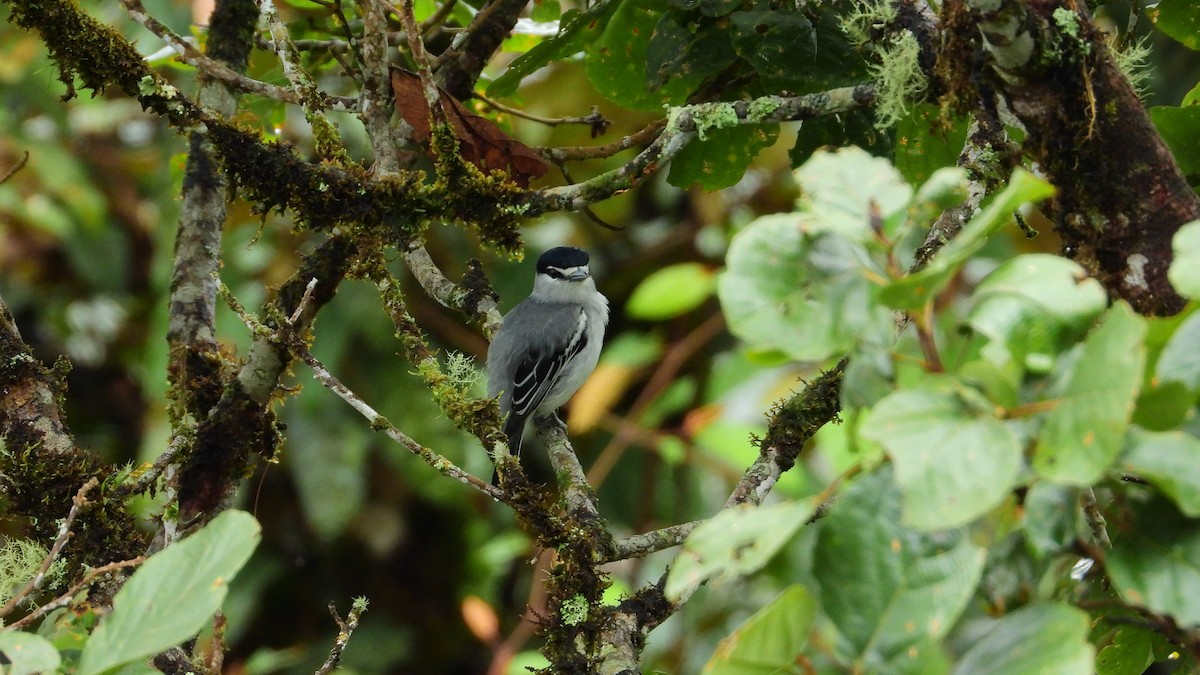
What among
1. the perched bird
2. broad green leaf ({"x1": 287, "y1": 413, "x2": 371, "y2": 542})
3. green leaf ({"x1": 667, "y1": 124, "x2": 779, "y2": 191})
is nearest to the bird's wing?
the perched bird

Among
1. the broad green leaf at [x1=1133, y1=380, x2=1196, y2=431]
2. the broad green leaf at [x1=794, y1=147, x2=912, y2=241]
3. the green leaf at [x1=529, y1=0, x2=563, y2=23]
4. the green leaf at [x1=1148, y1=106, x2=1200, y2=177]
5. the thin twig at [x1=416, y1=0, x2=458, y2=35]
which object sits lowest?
the green leaf at [x1=1148, y1=106, x2=1200, y2=177]

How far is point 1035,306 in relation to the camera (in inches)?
52.1

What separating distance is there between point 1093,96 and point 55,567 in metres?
2.31

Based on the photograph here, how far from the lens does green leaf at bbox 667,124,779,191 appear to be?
3.07 m

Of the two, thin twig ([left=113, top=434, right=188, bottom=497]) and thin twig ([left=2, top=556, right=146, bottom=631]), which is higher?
thin twig ([left=2, top=556, right=146, bottom=631])

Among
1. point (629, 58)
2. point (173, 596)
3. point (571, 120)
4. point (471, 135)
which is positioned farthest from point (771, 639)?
point (571, 120)

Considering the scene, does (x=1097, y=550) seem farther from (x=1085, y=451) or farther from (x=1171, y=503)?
(x=1085, y=451)

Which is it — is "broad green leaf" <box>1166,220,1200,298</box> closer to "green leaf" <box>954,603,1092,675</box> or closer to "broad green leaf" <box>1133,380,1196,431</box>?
"broad green leaf" <box>1133,380,1196,431</box>

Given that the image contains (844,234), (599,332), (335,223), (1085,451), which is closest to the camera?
(1085,451)

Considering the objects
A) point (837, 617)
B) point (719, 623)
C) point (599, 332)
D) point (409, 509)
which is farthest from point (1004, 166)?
point (409, 509)

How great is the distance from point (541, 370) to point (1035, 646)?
4130 mm

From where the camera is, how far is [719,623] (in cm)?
597

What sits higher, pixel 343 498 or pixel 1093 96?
pixel 1093 96

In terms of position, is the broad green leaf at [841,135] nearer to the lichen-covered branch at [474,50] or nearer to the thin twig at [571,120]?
the thin twig at [571,120]
